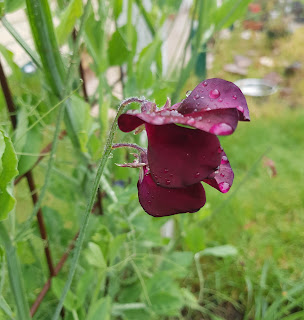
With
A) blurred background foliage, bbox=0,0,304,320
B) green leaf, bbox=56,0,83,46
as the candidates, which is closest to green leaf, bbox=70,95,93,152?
blurred background foliage, bbox=0,0,304,320

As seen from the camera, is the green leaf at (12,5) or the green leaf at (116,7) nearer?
the green leaf at (12,5)

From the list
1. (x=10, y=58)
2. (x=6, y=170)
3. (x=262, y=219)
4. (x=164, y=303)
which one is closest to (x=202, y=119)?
(x=6, y=170)

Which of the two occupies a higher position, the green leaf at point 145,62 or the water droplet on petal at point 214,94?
the water droplet on petal at point 214,94

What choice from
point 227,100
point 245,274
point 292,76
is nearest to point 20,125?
point 227,100

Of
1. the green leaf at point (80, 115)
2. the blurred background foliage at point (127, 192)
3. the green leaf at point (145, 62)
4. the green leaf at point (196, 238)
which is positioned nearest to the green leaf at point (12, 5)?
the blurred background foliage at point (127, 192)

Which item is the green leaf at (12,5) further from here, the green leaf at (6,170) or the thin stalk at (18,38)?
the green leaf at (6,170)

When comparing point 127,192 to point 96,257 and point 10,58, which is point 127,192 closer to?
point 96,257
